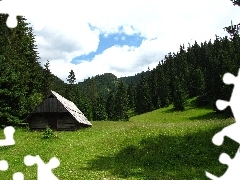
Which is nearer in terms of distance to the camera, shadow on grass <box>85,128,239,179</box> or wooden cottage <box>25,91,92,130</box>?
shadow on grass <box>85,128,239,179</box>

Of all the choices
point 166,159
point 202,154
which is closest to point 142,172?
point 166,159

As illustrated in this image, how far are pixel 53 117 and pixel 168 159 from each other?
2671 centimetres

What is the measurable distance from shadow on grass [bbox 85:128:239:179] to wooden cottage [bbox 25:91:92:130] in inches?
743

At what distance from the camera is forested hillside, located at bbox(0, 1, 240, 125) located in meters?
47.2

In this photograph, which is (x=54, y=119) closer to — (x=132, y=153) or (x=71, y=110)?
(x=71, y=110)

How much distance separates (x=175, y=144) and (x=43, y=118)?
994 inches

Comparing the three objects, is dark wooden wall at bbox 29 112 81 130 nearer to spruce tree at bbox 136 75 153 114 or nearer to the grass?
the grass

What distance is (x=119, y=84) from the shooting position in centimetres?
12212

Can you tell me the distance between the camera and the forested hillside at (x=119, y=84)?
47.2 m

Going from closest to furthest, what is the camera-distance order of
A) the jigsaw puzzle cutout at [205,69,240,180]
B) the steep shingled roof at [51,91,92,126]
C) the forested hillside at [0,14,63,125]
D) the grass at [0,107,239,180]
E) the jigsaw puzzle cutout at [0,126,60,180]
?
1. the jigsaw puzzle cutout at [205,69,240,180]
2. the jigsaw puzzle cutout at [0,126,60,180]
3. the grass at [0,107,239,180]
4. the forested hillside at [0,14,63,125]
5. the steep shingled roof at [51,91,92,126]

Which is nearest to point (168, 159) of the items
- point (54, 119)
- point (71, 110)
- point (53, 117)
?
point (54, 119)

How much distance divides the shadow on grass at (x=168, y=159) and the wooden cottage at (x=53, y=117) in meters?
18.9

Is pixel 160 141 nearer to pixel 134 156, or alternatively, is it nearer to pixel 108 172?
pixel 134 156

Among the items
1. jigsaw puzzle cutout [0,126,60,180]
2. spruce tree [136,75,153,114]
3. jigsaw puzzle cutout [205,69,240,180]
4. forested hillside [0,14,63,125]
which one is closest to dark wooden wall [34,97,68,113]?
forested hillside [0,14,63,125]
